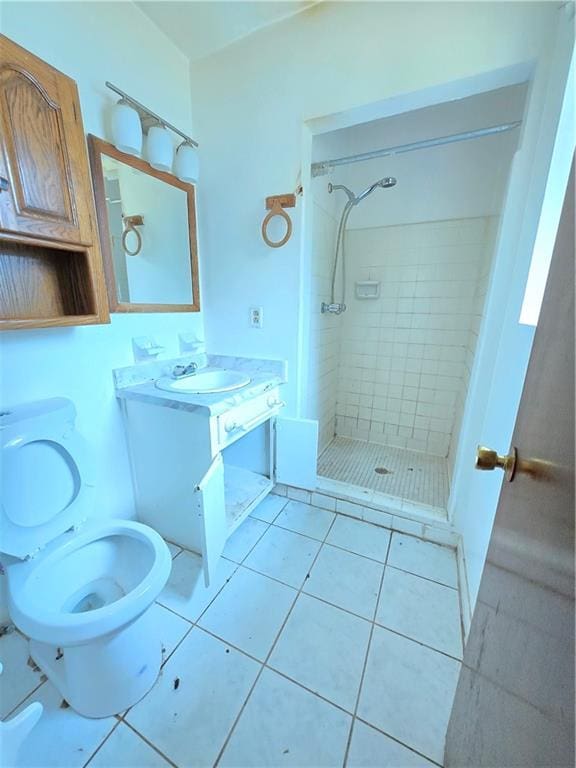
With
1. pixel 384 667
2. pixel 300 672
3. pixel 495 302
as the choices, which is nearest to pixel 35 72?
pixel 495 302

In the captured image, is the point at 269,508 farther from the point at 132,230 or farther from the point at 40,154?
the point at 40,154

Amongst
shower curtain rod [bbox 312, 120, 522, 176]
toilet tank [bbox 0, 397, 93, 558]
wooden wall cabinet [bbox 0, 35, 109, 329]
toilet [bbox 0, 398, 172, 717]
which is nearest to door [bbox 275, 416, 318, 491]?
toilet [bbox 0, 398, 172, 717]

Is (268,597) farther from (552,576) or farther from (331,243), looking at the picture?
(331,243)

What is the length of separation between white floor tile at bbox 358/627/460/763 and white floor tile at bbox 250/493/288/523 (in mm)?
793

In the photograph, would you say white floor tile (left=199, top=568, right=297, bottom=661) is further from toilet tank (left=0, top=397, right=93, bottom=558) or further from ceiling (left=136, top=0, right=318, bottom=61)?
ceiling (left=136, top=0, right=318, bottom=61)

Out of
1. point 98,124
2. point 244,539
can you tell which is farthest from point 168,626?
point 98,124

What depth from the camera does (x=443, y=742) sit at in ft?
2.80

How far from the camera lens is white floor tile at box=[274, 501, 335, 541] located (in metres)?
1.65

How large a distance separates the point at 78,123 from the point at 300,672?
202 centimetres

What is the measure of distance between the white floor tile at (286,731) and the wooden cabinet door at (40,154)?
162 centimetres

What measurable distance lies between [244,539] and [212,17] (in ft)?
8.13

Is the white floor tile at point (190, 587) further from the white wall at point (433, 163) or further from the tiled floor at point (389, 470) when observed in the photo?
the white wall at point (433, 163)

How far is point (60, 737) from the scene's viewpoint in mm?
857

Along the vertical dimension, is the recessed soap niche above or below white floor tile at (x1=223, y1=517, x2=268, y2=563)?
above
